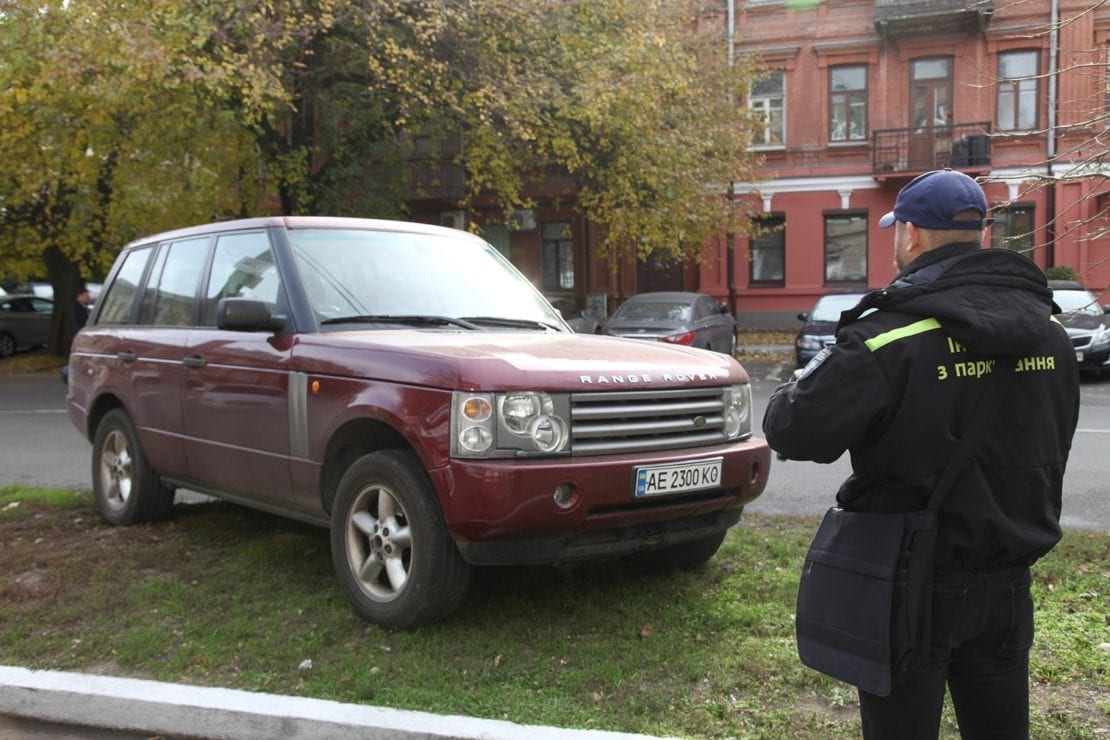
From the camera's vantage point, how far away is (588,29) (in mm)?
17188

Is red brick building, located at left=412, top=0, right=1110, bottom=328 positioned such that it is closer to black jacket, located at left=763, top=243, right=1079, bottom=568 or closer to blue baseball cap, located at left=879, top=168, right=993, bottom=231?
blue baseball cap, located at left=879, top=168, right=993, bottom=231

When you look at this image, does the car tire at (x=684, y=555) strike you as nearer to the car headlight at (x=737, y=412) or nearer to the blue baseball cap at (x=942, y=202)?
the car headlight at (x=737, y=412)

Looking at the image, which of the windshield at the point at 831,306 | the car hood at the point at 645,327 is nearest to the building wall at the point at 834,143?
the windshield at the point at 831,306

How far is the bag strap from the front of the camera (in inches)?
84.4

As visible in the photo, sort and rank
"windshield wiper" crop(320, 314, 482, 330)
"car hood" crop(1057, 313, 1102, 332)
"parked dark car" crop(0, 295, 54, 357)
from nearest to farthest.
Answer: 1. "windshield wiper" crop(320, 314, 482, 330)
2. "car hood" crop(1057, 313, 1102, 332)
3. "parked dark car" crop(0, 295, 54, 357)

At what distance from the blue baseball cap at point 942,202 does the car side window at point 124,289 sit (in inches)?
214

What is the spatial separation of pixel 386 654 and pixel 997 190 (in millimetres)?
23885

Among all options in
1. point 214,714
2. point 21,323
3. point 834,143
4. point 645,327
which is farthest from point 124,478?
point 834,143

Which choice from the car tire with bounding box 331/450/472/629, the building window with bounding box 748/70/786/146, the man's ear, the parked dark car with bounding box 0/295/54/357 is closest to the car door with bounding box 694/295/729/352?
the building window with bounding box 748/70/786/146

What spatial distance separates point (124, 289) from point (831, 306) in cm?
1307

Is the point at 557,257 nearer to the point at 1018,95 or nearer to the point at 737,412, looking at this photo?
the point at 1018,95

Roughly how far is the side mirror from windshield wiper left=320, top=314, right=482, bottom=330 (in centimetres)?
28

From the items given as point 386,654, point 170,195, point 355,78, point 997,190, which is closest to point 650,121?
point 355,78

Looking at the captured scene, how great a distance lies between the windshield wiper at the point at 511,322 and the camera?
505 centimetres
